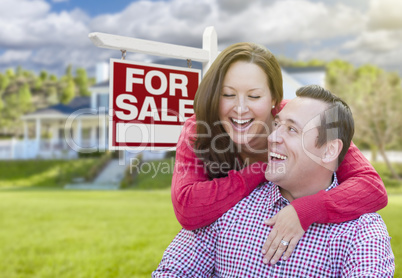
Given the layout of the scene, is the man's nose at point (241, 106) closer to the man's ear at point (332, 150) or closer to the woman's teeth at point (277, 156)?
the woman's teeth at point (277, 156)

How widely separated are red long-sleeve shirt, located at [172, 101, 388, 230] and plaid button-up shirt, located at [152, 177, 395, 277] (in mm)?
51

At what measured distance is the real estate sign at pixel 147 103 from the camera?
7.81 feet

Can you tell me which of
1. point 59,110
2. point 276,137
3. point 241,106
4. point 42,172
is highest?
point 59,110

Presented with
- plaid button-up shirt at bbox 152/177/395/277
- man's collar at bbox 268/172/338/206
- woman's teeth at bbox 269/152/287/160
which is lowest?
plaid button-up shirt at bbox 152/177/395/277

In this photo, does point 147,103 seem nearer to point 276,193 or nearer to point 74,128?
point 276,193

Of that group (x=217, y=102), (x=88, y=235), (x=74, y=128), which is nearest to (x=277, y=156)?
(x=217, y=102)

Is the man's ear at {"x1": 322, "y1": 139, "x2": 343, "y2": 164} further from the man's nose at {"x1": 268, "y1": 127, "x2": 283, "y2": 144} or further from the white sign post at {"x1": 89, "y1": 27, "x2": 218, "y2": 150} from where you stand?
the white sign post at {"x1": 89, "y1": 27, "x2": 218, "y2": 150}

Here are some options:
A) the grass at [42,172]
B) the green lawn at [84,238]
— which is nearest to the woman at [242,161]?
the green lawn at [84,238]

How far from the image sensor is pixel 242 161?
2207mm

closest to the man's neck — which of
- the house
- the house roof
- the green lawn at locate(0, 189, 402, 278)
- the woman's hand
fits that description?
the woman's hand

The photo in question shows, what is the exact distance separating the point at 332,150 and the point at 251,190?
396 mm

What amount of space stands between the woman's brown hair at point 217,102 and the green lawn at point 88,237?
87.9 inches

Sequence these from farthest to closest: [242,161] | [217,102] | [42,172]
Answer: [42,172]
[242,161]
[217,102]

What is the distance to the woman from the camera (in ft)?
5.56
